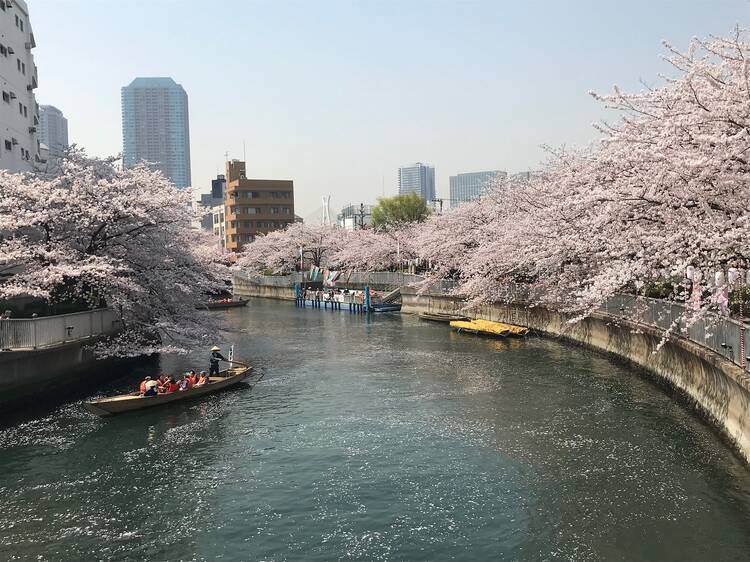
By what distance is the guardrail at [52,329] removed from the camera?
2328 cm

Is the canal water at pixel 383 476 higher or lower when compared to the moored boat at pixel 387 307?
lower

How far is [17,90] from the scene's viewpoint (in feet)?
147

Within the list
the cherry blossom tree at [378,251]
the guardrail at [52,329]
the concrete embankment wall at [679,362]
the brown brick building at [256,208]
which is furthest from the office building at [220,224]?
the guardrail at [52,329]

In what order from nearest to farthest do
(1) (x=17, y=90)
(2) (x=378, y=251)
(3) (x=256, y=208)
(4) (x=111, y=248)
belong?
1. (4) (x=111, y=248)
2. (1) (x=17, y=90)
3. (2) (x=378, y=251)
4. (3) (x=256, y=208)

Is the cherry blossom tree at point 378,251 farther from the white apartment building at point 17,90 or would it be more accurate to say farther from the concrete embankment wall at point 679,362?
the white apartment building at point 17,90

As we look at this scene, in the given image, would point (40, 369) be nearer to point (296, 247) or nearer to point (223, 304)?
point (223, 304)

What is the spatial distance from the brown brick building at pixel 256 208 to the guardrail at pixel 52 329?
102 m

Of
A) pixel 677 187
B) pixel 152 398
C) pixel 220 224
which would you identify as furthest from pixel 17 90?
pixel 220 224

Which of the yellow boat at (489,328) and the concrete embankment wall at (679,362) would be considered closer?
the concrete embankment wall at (679,362)

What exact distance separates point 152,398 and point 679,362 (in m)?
20.9

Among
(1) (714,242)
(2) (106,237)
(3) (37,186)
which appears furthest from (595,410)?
(3) (37,186)

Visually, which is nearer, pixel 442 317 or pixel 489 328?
pixel 489 328

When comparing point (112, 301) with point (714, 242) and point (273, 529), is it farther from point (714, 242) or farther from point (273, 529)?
point (714, 242)

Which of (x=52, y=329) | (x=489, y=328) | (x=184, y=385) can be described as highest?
(x=52, y=329)
